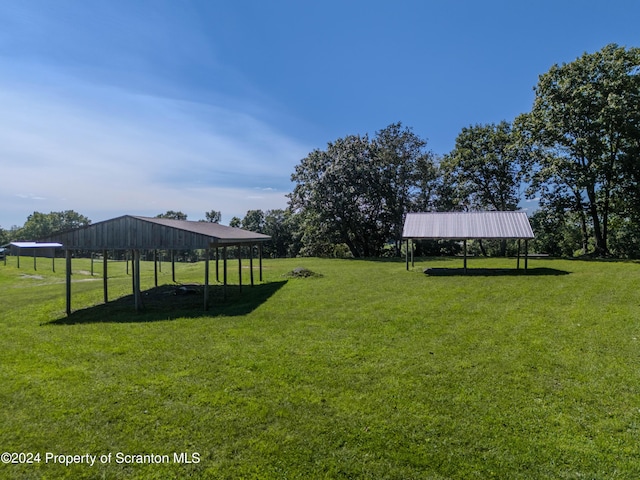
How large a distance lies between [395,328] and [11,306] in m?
13.7

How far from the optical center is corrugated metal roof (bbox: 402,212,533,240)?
1847cm

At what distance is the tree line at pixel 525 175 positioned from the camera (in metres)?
24.2

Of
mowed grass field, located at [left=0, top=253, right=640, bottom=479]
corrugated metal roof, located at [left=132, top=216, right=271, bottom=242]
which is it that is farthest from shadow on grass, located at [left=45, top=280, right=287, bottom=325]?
corrugated metal roof, located at [left=132, top=216, right=271, bottom=242]

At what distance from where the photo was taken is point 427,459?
3908 millimetres

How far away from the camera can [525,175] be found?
3194 cm

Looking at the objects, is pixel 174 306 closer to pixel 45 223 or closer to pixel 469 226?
pixel 469 226

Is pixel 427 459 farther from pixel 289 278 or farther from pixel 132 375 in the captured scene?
pixel 289 278

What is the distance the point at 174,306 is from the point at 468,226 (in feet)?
49.1

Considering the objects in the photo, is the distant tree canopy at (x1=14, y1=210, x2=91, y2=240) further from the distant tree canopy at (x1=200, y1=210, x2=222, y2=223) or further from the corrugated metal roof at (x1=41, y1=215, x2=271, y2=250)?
the corrugated metal roof at (x1=41, y1=215, x2=271, y2=250)

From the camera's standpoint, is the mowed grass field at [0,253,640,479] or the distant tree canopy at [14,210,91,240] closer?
the mowed grass field at [0,253,640,479]

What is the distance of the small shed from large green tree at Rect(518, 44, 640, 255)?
30.6 feet

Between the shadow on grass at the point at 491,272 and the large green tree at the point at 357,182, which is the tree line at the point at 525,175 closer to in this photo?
the large green tree at the point at 357,182

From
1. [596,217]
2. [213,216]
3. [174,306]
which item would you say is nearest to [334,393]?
[174,306]

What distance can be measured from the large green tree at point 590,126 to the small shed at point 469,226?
9337 millimetres
